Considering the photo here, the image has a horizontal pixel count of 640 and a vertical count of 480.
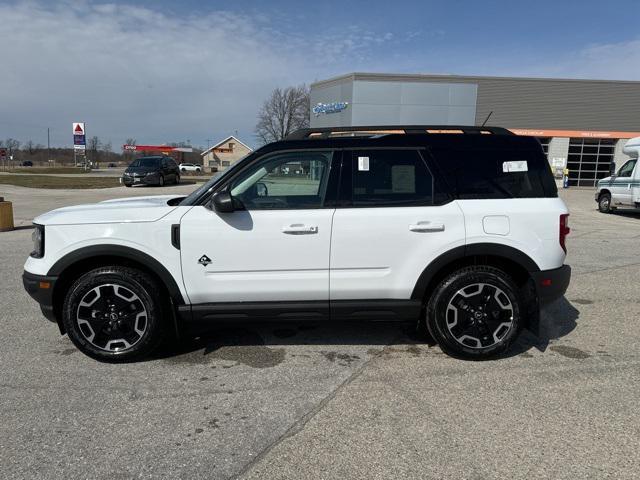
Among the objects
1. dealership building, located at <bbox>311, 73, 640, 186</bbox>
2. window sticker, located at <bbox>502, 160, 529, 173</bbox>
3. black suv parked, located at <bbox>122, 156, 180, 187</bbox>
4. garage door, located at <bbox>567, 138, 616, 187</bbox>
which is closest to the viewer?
window sticker, located at <bbox>502, 160, 529, 173</bbox>

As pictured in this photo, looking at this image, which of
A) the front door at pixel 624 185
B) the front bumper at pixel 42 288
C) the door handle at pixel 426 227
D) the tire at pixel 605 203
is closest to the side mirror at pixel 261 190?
the door handle at pixel 426 227

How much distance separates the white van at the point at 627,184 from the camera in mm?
14531

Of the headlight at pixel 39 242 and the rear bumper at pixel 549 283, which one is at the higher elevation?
the headlight at pixel 39 242

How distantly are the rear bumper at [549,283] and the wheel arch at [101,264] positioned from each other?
296cm

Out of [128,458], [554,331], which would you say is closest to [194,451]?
[128,458]

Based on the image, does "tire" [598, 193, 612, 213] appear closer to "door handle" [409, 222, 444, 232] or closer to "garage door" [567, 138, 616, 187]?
"door handle" [409, 222, 444, 232]

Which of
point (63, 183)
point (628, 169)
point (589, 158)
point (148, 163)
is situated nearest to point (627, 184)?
point (628, 169)

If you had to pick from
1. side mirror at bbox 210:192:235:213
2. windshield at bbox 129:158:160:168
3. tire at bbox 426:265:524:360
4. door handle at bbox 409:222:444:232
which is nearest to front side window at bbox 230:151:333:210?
side mirror at bbox 210:192:235:213

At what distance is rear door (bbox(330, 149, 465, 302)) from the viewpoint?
145 inches

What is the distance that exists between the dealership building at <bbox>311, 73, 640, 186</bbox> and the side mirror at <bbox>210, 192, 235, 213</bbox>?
27400 millimetres

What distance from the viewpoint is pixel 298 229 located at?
3.64 metres

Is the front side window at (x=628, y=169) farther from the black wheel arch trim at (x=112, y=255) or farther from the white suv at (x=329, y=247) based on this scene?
the black wheel arch trim at (x=112, y=255)

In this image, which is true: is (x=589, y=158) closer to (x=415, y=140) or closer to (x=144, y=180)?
(x=144, y=180)

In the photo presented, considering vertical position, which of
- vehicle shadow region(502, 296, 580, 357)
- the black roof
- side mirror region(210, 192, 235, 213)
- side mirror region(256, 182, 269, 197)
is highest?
the black roof
